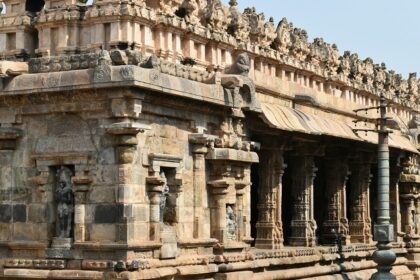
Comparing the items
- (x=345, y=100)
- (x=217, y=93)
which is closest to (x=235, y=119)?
(x=217, y=93)

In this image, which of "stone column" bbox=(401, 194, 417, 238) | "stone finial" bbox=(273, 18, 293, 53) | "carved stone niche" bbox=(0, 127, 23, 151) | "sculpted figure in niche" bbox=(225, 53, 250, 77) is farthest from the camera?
"stone column" bbox=(401, 194, 417, 238)

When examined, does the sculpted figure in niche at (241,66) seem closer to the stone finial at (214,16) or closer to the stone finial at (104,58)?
the stone finial at (214,16)

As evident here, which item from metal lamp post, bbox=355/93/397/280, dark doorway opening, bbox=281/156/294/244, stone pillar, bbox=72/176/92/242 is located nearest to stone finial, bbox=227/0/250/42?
metal lamp post, bbox=355/93/397/280

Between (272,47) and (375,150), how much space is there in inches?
255

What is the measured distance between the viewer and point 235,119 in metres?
18.5

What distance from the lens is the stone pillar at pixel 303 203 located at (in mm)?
23098

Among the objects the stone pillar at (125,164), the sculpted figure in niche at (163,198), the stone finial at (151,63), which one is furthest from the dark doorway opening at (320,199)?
the stone pillar at (125,164)

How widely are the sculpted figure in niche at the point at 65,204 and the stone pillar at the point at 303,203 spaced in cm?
912

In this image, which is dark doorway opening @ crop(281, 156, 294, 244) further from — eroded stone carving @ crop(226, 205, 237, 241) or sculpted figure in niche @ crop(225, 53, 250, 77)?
sculpted figure in niche @ crop(225, 53, 250, 77)

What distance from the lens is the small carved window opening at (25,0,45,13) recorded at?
17.3m

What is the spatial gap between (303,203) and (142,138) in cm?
881

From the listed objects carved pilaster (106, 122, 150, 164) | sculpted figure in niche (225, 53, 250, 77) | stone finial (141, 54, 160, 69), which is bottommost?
carved pilaster (106, 122, 150, 164)

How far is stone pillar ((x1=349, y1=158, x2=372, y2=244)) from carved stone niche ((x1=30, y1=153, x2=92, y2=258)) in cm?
1380

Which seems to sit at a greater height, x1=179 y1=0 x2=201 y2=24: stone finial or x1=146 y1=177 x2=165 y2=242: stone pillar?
x1=179 y1=0 x2=201 y2=24: stone finial
